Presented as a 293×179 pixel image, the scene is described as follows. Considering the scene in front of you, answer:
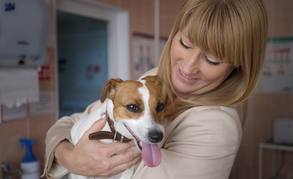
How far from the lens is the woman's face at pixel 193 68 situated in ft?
3.05

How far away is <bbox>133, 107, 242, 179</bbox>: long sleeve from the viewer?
0.81 m

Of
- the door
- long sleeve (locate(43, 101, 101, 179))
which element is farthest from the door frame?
long sleeve (locate(43, 101, 101, 179))

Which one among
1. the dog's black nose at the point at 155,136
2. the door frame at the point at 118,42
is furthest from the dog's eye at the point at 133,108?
the door frame at the point at 118,42

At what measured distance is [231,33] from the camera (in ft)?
2.73

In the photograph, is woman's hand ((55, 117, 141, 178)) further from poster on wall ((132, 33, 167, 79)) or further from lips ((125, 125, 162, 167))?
poster on wall ((132, 33, 167, 79))

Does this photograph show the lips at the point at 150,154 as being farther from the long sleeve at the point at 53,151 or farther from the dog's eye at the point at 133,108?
the long sleeve at the point at 53,151

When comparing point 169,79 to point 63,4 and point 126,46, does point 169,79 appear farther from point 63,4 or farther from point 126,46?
point 126,46

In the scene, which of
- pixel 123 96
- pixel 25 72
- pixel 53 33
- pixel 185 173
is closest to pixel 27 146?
pixel 25 72

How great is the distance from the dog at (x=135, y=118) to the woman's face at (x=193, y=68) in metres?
0.13

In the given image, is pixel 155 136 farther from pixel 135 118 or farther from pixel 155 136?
pixel 135 118

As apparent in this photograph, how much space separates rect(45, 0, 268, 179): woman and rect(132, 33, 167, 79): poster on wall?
1.82m

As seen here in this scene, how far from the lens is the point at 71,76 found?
281 cm

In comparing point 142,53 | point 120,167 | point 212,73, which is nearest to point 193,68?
point 212,73

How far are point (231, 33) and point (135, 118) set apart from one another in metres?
0.41
